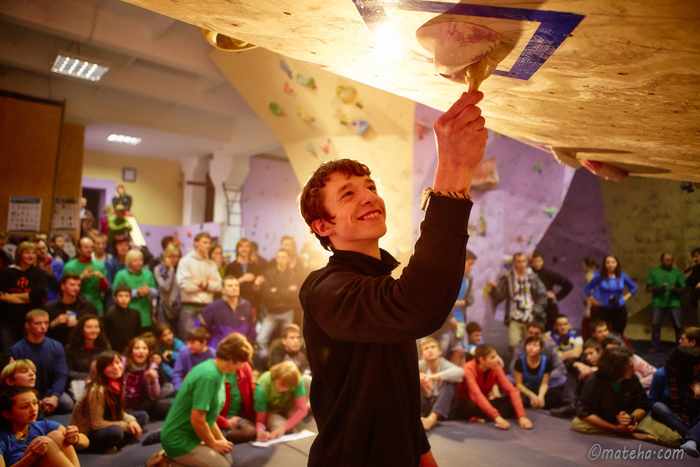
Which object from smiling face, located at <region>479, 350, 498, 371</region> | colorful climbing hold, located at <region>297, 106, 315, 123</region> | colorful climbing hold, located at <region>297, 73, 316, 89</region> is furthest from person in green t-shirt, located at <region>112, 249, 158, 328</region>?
smiling face, located at <region>479, 350, 498, 371</region>

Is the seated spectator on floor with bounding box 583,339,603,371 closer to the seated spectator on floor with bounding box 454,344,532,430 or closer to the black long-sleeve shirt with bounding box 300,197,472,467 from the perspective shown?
the seated spectator on floor with bounding box 454,344,532,430

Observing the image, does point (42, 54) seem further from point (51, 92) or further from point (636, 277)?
point (636, 277)

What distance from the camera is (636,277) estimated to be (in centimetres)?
658

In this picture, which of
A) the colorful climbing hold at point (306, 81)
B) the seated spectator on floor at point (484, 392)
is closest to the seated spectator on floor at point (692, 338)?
the seated spectator on floor at point (484, 392)

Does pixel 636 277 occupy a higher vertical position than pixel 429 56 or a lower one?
lower

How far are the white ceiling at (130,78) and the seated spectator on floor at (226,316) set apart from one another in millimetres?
3037

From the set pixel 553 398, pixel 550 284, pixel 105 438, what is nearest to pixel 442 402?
pixel 553 398

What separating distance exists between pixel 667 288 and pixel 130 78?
7.64 metres

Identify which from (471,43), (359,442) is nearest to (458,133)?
(471,43)

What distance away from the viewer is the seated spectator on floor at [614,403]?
149 inches

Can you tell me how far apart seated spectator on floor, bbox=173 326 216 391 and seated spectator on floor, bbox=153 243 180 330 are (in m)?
0.97

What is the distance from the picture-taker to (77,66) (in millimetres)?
5480

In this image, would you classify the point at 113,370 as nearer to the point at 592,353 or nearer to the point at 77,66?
the point at 77,66

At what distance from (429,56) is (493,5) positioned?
0.83 feet
